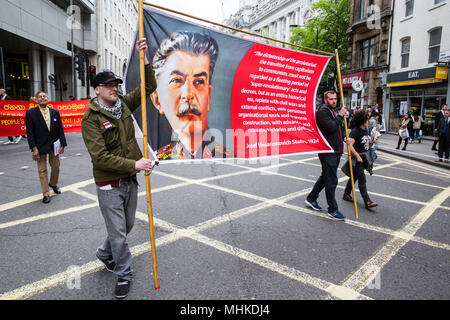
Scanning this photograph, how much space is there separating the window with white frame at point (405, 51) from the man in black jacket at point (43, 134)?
72.8 feet

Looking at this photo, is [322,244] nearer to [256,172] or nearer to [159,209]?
[159,209]

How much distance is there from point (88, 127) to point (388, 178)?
291 inches

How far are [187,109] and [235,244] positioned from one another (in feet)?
5.59

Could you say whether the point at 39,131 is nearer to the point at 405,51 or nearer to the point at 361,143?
the point at 361,143

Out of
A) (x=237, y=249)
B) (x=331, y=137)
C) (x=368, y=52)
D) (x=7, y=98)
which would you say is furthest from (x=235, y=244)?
(x=368, y=52)

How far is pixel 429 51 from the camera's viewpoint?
1902 centimetres

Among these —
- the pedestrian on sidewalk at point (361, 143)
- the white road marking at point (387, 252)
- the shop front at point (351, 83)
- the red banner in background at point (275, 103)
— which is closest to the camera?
the white road marking at point (387, 252)

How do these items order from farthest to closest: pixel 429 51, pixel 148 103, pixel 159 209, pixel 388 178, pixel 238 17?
pixel 238 17 → pixel 429 51 → pixel 388 178 → pixel 159 209 → pixel 148 103

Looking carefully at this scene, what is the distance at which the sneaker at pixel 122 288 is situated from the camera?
2.75 m

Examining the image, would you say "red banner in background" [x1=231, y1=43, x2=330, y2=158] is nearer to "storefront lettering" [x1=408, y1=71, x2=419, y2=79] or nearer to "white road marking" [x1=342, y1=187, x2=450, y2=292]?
"white road marking" [x1=342, y1=187, x2=450, y2=292]

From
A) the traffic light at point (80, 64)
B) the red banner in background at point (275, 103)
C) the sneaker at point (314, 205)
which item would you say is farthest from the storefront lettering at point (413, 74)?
the traffic light at point (80, 64)

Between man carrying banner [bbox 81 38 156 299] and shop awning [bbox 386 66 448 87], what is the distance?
1900 centimetres

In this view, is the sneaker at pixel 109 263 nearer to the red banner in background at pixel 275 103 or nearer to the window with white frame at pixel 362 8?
the red banner in background at pixel 275 103

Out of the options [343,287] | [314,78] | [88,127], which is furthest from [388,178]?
[88,127]
